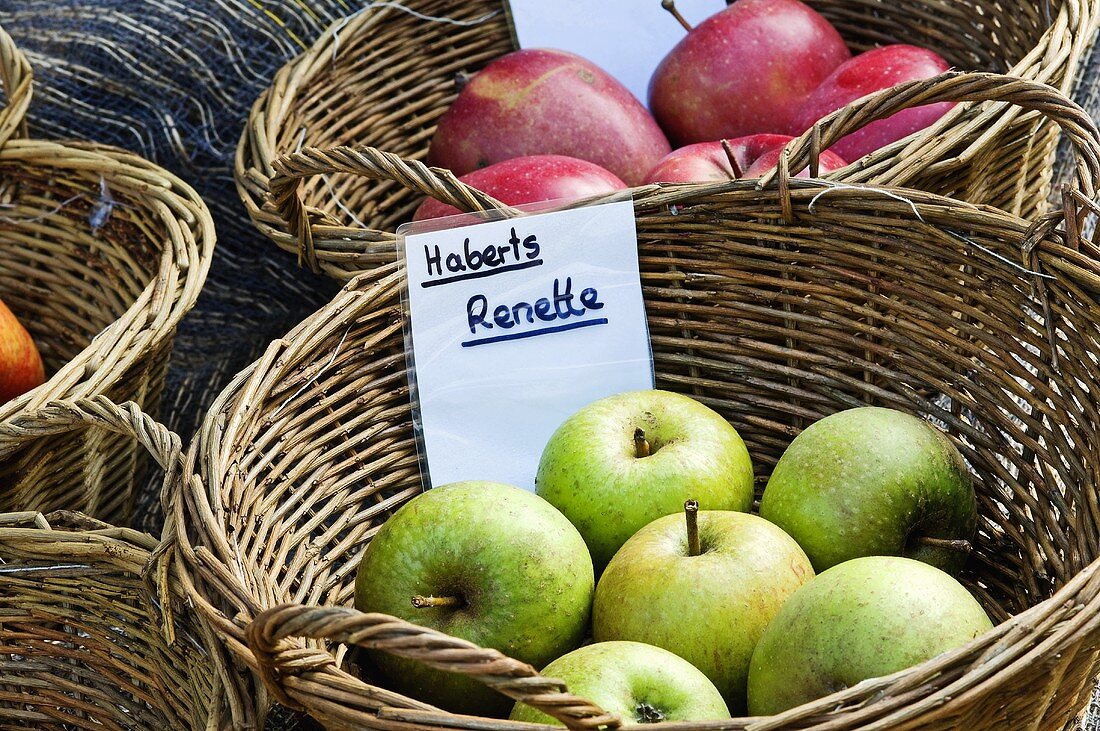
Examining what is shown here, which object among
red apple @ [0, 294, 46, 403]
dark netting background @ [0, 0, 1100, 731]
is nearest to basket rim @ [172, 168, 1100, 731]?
red apple @ [0, 294, 46, 403]

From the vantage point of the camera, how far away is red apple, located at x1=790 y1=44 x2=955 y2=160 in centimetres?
128

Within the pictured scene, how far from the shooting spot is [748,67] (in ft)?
4.93

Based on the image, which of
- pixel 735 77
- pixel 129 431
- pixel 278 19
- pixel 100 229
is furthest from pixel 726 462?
pixel 278 19

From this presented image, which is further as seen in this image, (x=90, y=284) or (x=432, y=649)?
(x=90, y=284)

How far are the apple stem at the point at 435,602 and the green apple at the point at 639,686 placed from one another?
0.32 ft

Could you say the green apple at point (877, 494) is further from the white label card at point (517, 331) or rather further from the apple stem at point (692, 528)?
the white label card at point (517, 331)

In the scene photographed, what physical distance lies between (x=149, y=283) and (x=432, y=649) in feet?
2.74

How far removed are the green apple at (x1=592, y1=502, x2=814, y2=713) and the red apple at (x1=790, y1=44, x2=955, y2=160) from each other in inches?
25.9

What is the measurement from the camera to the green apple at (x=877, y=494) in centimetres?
87

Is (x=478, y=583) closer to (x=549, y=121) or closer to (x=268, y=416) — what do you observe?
(x=268, y=416)

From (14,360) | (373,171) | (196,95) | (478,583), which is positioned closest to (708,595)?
(478,583)

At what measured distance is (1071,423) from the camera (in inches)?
34.4

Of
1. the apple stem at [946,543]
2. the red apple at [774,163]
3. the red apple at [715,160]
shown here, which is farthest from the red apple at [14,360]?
the apple stem at [946,543]

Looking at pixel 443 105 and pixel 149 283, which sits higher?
pixel 443 105
